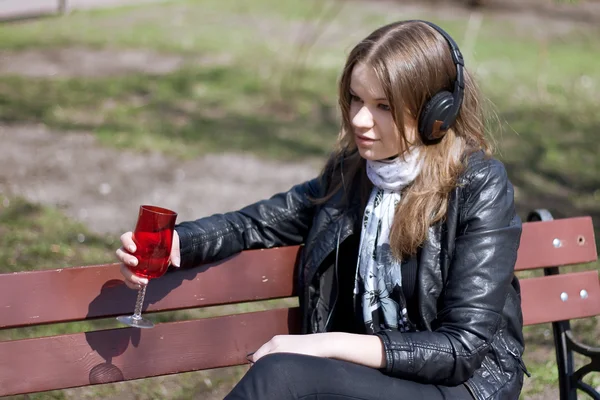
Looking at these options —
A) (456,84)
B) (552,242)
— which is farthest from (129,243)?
(552,242)

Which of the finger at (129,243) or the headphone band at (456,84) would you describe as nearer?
the finger at (129,243)

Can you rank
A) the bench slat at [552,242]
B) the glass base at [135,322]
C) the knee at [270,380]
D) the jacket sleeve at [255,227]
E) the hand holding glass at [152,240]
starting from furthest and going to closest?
the bench slat at [552,242]
the jacket sleeve at [255,227]
the glass base at [135,322]
the hand holding glass at [152,240]
the knee at [270,380]

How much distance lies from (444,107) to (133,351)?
1283mm

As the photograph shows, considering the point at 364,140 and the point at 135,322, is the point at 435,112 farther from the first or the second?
the point at 135,322

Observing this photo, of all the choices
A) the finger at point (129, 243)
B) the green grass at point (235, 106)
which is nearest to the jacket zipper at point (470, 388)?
the finger at point (129, 243)

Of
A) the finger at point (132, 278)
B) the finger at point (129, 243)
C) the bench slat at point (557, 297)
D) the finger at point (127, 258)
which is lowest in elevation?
the bench slat at point (557, 297)

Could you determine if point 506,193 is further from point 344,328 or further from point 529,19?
point 529,19

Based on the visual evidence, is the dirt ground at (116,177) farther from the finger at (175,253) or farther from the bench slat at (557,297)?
the bench slat at (557,297)

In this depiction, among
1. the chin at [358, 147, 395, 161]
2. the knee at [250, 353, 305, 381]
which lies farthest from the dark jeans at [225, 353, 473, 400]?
the chin at [358, 147, 395, 161]

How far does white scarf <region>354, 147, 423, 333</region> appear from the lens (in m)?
2.79

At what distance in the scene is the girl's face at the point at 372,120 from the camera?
2.71m

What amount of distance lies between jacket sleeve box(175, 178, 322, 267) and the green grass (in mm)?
1187

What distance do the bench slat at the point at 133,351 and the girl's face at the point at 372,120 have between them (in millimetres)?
718

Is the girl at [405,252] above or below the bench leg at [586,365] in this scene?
above
